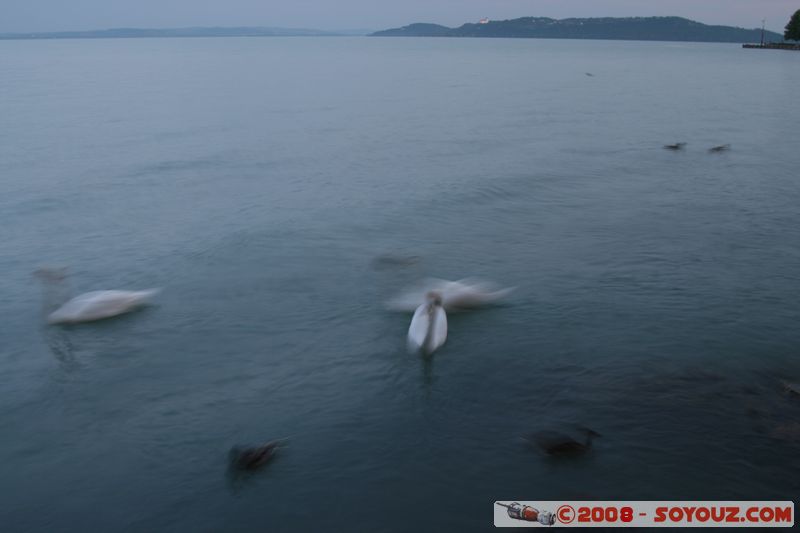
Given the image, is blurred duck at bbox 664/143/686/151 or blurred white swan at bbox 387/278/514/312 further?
blurred duck at bbox 664/143/686/151

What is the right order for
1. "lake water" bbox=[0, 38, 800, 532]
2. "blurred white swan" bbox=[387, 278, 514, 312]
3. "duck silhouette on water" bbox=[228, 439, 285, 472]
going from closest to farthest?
"lake water" bbox=[0, 38, 800, 532]
"duck silhouette on water" bbox=[228, 439, 285, 472]
"blurred white swan" bbox=[387, 278, 514, 312]

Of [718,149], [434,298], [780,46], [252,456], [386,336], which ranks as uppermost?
[780,46]

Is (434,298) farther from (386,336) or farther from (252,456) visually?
(252,456)

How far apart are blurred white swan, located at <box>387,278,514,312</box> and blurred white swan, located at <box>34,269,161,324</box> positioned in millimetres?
5430

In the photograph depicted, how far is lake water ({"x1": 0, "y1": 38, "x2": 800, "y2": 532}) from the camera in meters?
9.91

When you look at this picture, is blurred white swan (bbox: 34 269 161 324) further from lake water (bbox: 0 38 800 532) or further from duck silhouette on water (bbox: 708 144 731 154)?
duck silhouette on water (bbox: 708 144 731 154)

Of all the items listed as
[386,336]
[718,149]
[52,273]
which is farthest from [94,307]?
[718,149]

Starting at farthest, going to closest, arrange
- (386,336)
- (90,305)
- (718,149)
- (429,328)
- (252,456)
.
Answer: (718,149)
(90,305)
(386,336)
(429,328)
(252,456)

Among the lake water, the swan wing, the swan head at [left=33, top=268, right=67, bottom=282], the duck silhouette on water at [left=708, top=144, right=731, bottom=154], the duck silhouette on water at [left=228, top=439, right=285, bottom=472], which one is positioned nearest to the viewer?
the lake water

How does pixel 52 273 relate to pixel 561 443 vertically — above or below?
above

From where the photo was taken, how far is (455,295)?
15.8 m

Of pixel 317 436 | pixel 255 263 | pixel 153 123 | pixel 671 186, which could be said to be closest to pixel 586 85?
pixel 153 123

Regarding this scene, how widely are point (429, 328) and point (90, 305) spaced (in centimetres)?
707

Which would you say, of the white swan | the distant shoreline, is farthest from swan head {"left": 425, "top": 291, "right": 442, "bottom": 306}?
the distant shoreline
